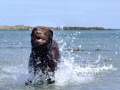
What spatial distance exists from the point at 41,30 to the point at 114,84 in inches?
102

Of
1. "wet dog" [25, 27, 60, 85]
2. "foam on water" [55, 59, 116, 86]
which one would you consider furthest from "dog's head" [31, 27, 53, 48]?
"foam on water" [55, 59, 116, 86]

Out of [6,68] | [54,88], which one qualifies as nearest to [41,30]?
[54,88]

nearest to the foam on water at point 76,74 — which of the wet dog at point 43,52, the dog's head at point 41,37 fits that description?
the wet dog at point 43,52

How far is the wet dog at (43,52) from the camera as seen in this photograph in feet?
42.0

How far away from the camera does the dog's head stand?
12727mm

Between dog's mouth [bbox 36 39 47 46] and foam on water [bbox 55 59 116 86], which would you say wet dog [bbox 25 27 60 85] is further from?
foam on water [bbox 55 59 116 86]

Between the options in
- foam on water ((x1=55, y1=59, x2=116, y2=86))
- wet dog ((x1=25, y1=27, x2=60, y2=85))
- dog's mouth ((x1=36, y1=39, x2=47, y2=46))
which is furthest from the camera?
foam on water ((x1=55, y1=59, x2=116, y2=86))

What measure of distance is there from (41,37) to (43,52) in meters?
0.43

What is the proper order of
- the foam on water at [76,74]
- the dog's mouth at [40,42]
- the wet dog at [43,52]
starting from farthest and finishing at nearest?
the foam on water at [76,74], the wet dog at [43,52], the dog's mouth at [40,42]

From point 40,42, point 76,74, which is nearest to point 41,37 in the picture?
point 40,42

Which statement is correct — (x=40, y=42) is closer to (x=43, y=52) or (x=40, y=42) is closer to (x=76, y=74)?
(x=43, y=52)

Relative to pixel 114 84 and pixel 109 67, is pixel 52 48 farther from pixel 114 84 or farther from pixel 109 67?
pixel 109 67

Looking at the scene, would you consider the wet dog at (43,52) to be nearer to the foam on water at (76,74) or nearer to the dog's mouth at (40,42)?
the dog's mouth at (40,42)

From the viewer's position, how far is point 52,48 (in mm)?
13203
